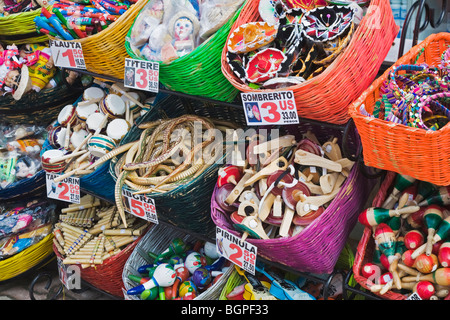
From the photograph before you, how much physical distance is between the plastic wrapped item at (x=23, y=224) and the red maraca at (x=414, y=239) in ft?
5.71

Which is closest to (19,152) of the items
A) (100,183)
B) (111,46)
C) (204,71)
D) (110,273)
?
(100,183)

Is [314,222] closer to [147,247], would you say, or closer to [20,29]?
[147,247]

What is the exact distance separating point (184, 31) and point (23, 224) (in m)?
1.32

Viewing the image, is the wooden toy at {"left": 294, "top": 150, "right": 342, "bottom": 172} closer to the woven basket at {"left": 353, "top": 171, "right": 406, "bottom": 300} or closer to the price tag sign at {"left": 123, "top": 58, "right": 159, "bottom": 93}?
the woven basket at {"left": 353, "top": 171, "right": 406, "bottom": 300}

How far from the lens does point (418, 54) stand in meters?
1.39

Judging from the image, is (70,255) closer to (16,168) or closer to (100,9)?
(16,168)

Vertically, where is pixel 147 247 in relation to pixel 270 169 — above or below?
below

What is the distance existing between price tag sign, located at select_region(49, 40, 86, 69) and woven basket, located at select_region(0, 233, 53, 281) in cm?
92

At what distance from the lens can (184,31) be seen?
1.57 metres

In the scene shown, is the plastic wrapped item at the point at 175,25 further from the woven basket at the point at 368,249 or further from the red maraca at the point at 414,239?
the red maraca at the point at 414,239

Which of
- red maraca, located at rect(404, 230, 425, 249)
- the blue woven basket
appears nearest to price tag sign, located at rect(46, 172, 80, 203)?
the blue woven basket

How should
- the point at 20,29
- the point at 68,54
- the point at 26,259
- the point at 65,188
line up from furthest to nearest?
the point at 26,259, the point at 20,29, the point at 65,188, the point at 68,54

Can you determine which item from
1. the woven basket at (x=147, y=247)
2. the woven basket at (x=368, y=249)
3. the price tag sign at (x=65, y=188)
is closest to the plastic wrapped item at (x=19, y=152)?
the price tag sign at (x=65, y=188)
